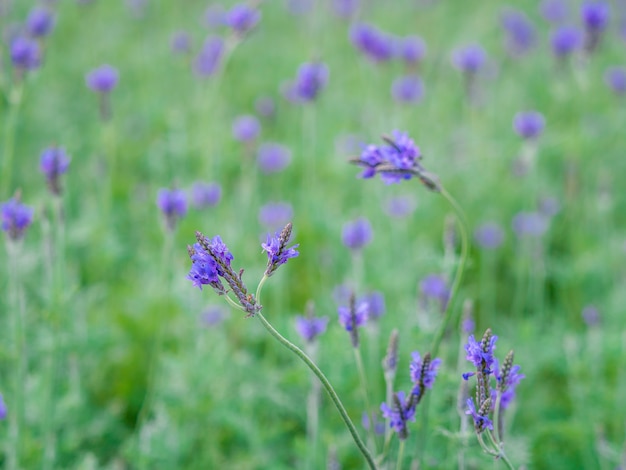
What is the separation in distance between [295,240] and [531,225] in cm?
129

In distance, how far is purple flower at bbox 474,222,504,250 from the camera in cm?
367

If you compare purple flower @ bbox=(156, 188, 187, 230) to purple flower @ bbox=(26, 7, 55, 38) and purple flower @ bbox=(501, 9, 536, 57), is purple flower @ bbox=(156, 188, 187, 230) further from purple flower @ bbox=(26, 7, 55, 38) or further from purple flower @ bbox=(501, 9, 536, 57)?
purple flower @ bbox=(501, 9, 536, 57)

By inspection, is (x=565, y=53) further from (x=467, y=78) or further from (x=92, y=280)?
(x=92, y=280)

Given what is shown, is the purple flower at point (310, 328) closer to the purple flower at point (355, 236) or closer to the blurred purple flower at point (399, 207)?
the purple flower at point (355, 236)

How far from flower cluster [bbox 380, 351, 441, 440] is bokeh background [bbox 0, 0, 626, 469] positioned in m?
0.30

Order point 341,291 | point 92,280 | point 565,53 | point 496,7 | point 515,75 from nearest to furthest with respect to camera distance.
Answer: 1. point 341,291
2. point 92,280
3. point 565,53
4. point 515,75
5. point 496,7

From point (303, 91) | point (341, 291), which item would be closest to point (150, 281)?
point (341, 291)

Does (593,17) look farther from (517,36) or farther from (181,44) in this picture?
(181,44)

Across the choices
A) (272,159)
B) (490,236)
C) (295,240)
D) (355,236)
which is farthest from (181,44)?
(355,236)

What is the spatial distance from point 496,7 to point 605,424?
5.76 metres

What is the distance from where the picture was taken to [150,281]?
3330mm

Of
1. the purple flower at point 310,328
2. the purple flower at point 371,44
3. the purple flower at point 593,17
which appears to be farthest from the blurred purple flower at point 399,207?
the purple flower at point 310,328

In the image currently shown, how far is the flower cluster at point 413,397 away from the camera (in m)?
1.52

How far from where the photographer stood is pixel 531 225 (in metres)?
3.56
